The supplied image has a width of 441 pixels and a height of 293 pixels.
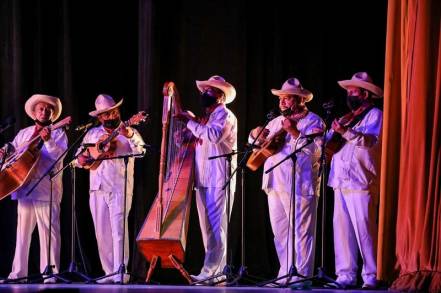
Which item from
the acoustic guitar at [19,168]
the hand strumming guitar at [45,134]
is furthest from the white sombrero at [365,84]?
the acoustic guitar at [19,168]

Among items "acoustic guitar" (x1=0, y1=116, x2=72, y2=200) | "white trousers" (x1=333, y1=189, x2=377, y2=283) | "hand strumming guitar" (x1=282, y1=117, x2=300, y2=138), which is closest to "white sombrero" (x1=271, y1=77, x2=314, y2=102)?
"hand strumming guitar" (x1=282, y1=117, x2=300, y2=138)

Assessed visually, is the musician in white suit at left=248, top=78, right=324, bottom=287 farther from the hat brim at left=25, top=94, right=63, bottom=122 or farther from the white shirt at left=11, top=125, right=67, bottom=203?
the hat brim at left=25, top=94, right=63, bottom=122

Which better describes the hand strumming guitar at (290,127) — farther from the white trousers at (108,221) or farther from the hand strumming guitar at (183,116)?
the white trousers at (108,221)

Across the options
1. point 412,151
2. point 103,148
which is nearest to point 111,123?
point 103,148

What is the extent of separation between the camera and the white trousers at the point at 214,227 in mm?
8531

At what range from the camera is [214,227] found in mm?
8586

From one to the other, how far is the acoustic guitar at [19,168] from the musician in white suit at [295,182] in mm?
2225

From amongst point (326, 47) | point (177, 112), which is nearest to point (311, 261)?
point (177, 112)

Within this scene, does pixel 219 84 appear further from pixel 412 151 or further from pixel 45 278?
pixel 412 151

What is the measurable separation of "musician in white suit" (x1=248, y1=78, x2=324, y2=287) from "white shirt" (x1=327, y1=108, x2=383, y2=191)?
1.14 ft

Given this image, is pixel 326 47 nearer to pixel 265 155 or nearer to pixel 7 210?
pixel 265 155

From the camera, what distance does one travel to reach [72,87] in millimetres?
10242

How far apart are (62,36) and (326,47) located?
3.04m

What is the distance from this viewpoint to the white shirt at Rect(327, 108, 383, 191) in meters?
7.73
